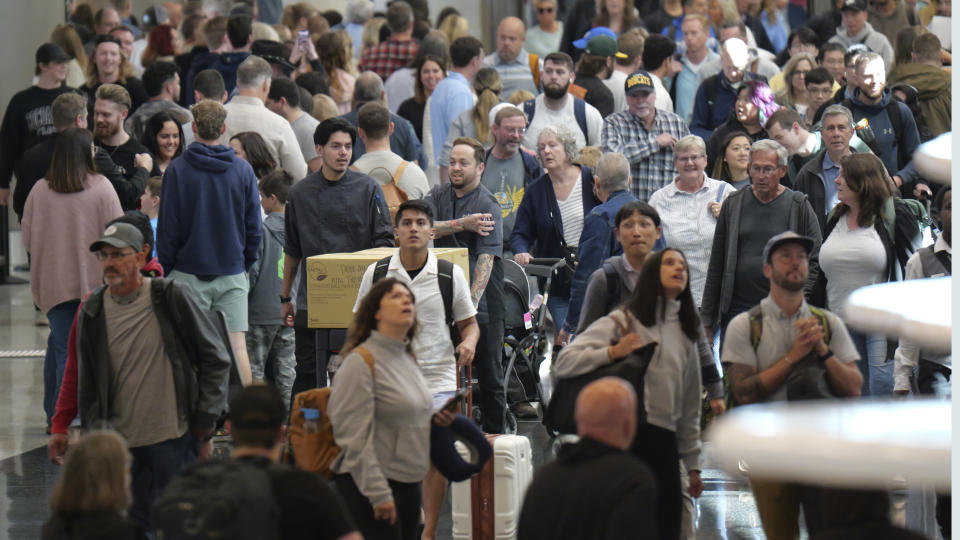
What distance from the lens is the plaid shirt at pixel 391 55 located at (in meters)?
15.5

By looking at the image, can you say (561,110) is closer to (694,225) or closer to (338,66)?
(694,225)

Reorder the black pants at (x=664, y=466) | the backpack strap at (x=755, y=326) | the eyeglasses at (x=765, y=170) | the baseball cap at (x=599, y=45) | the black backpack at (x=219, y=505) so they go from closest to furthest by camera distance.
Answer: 1. the black backpack at (x=219, y=505)
2. the black pants at (x=664, y=466)
3. the backpack strap at (x=755, y=326)
4. the eyeglasses at (x=765, y=170)
5. the baseball cap at (x=599, y=45)

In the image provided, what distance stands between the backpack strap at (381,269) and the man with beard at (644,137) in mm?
3864

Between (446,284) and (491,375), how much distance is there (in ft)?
6.29

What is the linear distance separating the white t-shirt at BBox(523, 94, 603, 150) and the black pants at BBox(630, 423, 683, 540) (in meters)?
5.85

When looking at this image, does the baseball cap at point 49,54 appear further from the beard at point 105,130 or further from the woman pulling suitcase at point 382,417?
the woman pulling suitcase at point 382,417

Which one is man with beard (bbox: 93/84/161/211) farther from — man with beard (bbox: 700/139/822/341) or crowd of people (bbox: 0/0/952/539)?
man with beard (bbox: 700/139/822/341)

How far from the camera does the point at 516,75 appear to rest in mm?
14938

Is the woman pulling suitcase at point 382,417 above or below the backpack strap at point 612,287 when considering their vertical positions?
below

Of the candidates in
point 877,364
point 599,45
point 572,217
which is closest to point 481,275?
point 572,217

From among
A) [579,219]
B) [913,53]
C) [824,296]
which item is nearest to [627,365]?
[824,296]

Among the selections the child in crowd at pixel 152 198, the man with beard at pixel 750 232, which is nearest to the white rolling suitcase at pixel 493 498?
the man with beard at pixel 750 232

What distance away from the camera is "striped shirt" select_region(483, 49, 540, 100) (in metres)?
14.9

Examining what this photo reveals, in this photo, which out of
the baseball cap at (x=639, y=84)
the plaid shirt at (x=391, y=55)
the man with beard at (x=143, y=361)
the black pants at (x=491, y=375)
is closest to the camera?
the man with beard at (x=143, y=361)
